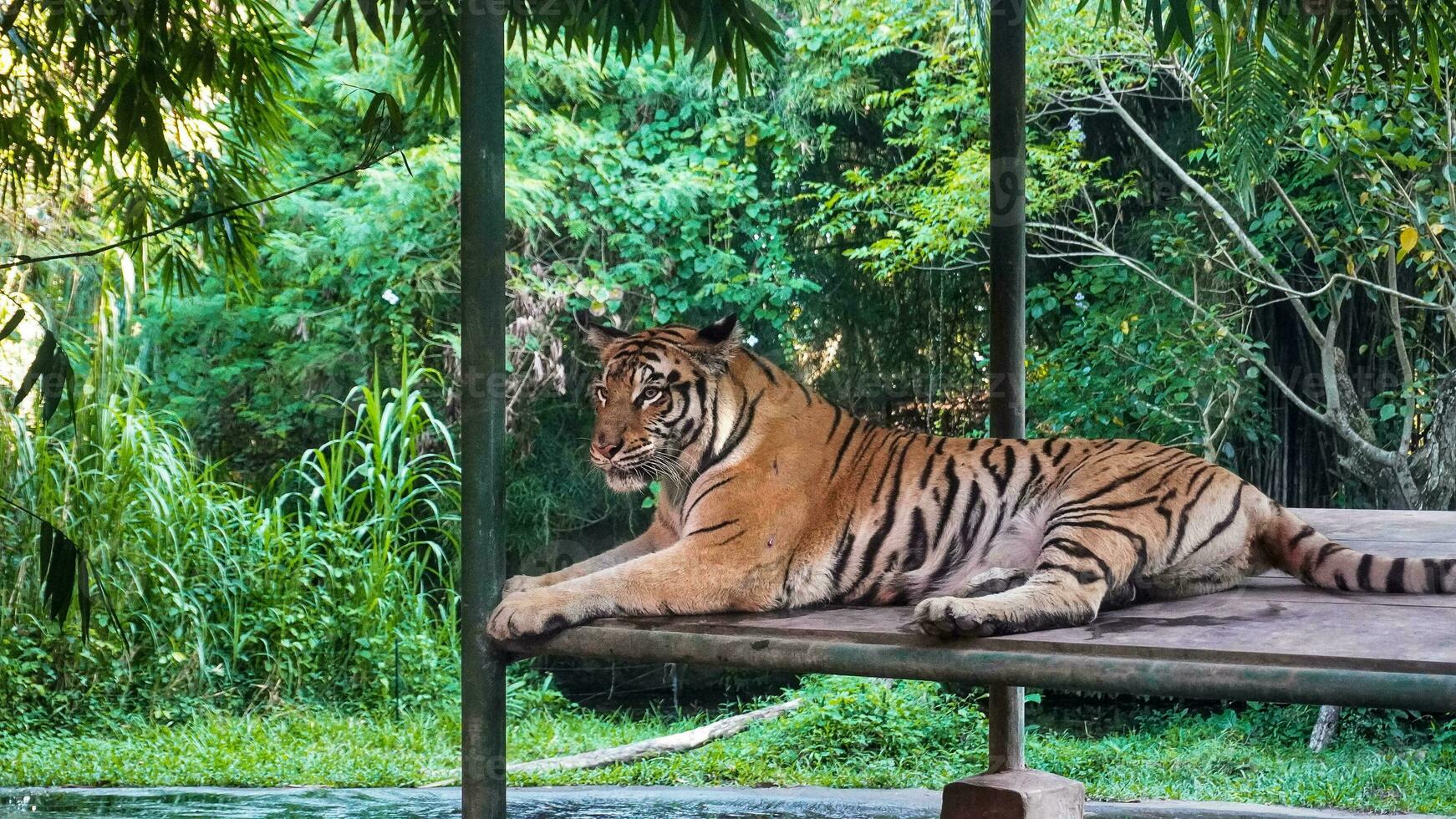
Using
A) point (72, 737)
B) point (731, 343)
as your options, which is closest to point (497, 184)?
point (731, 343)

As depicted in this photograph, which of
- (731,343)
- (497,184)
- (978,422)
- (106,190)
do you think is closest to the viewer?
(497,184)

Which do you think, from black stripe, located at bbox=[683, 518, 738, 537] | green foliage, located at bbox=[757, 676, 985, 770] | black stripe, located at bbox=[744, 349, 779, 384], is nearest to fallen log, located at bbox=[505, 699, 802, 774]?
green foliage, located at bbox=[757, 676, 985, 770]

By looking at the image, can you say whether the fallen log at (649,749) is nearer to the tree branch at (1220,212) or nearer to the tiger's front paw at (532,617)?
the tiger's front paw at (532,617)

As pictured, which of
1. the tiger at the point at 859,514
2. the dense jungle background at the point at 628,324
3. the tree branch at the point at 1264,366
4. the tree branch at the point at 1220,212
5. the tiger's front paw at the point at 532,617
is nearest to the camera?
the tiger's front paw at the point at 532,617

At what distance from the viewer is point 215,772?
19.3 feet

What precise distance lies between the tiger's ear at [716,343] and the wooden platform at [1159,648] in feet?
2.28

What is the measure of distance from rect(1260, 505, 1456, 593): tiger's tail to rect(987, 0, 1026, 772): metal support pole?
1054 millimetres

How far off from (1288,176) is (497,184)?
6.72 metres

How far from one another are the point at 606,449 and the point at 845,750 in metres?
4.39

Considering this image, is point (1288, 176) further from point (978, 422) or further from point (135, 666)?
point (135, 666)

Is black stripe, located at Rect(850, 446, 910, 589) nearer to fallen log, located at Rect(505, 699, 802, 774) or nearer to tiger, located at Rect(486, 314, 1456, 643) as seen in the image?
tiger, located at Rect(486, 314, 1456, 643)

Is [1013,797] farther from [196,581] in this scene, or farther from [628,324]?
[628,324]

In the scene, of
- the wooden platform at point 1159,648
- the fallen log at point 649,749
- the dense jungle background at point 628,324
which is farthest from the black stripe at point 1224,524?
the fallen log at point 649,749

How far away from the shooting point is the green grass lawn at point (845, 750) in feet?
19.8
